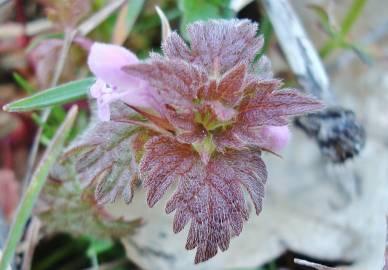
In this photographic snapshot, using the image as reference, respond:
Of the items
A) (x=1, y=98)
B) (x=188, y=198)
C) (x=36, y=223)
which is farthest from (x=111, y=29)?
(x=188, y=198)

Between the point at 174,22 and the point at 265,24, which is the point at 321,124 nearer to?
the point at 265,24

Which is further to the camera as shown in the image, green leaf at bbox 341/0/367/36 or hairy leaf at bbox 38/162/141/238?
green leaf at bbox 341/0/367/36

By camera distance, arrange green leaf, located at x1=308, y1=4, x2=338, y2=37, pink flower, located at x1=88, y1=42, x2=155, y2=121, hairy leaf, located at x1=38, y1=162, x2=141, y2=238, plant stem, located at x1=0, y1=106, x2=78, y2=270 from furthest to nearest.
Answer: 1. green leaf, located at x1=308, y1=4, x2=338, y2=37
2. hairy leaf, located at x1=38, y1=162, x2=141, y2=238
3. plant stem, located at x1=0, y1=106, x2=78, y2=270
4. pink flower, located at x1=88, y1=42, x2=155, y2=121

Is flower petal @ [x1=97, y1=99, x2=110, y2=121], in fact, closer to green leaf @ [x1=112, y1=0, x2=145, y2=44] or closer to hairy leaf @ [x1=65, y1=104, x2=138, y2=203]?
hairy leaf @ [x1=65, y1=104, x2=138, y2=203]

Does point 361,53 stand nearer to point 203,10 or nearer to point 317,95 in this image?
point 317,95

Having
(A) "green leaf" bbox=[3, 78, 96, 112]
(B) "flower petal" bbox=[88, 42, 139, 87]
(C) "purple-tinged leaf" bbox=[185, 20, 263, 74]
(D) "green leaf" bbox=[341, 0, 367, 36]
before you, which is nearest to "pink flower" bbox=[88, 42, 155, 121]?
(B) "flower petal" bbox=[88, 42, 139, 87]

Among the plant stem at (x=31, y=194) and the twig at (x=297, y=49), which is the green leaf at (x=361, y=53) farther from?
the plant stem at (x=31, y=194)

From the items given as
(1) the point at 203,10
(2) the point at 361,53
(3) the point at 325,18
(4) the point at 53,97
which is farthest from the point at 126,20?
(2) the point at 361,53
